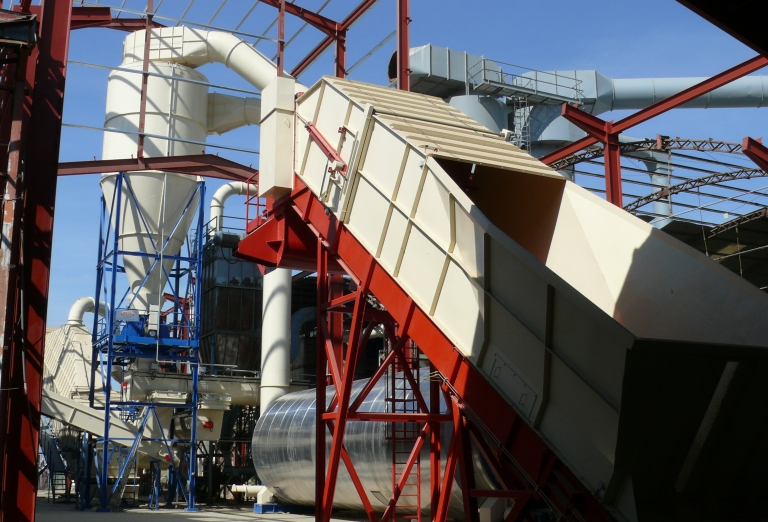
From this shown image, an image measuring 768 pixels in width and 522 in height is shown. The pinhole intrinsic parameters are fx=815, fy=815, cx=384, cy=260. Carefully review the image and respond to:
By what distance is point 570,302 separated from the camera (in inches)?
306

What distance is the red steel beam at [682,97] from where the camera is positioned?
1636 centimetres

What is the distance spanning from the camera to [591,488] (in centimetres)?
772

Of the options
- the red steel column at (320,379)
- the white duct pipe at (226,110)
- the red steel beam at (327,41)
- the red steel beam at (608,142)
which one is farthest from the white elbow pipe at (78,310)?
the red steel column at (320,379)

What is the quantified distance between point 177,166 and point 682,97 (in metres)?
12.4

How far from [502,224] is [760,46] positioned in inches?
178

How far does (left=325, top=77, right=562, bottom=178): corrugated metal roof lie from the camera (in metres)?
10.9

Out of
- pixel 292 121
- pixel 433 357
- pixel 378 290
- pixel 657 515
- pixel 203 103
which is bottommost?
pixel 657 515

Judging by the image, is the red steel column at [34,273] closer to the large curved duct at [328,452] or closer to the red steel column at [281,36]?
the large curved duct at [328,452]

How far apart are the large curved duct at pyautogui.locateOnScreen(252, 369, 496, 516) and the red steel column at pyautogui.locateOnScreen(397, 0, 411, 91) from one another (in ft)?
23.6

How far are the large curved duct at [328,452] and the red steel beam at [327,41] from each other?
32.0 ft

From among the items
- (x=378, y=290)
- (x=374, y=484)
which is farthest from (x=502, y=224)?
(x=374, y=484)

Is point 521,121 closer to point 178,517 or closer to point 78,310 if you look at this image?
point 178,517

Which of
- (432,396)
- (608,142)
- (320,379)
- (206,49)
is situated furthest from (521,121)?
(320,379)

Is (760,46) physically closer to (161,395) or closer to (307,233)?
(307,233)
